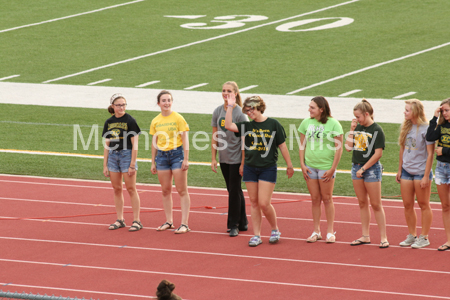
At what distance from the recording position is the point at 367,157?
8586mm

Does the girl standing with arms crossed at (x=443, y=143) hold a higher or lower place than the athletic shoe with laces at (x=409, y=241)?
higher

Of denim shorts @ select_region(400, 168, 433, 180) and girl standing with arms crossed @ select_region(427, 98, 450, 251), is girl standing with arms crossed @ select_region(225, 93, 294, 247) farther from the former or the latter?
girl standing with arms crossed @ select_region(427, 98, 450, 251)

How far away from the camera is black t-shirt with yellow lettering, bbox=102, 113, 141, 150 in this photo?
9406mm

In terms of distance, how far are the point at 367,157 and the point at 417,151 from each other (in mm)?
606

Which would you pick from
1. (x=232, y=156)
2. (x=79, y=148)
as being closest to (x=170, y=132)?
(x=232, y=156)

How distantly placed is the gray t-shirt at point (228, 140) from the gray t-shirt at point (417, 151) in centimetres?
217

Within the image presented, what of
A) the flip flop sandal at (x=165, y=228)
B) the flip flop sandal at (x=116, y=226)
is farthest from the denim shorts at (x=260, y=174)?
the flip flop sandal at (x=116, y=226)

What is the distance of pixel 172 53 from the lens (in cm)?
2780

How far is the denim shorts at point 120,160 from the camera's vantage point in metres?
9.46

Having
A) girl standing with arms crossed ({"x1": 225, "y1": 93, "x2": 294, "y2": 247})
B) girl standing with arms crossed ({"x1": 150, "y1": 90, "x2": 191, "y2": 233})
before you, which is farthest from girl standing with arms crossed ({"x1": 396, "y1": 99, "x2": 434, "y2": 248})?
girl standing with arms crossed ({"x1": 150, "y1": 90, "x2": 191, "y2": 233})

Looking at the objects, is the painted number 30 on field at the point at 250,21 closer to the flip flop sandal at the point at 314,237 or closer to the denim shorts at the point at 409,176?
the flip flop sandal at the point at 314,237

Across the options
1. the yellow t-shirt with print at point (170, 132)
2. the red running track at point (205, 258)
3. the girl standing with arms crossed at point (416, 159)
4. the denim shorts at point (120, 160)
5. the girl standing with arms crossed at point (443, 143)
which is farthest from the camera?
the denim shorts at point (120, 160)

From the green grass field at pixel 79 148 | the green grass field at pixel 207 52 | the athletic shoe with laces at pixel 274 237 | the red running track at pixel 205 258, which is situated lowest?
the red running track at pixel 205 258

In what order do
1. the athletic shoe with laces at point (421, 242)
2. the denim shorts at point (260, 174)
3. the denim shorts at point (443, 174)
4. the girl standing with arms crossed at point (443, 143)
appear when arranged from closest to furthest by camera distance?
1. the girl standing with arms crossed at point (443, 143)
2. the denim shorts at point (443, 174)
3. the athletic shoe with laces at point (421, 242)
4. the denim shorts at point (260, 174)
